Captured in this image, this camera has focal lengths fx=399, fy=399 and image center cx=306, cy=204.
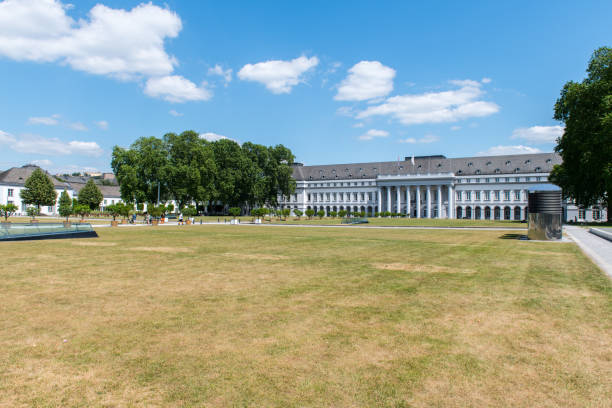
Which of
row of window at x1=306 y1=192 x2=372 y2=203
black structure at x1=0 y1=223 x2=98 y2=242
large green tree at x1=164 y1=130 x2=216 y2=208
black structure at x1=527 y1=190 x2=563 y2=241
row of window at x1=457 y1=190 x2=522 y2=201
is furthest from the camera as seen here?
row of window at x1=306 y1=192 x2=372 y2=203

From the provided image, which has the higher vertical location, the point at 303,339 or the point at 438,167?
the point at 438,167

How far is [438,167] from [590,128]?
72.2 metres

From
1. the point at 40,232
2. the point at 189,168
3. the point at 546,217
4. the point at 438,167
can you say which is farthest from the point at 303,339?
the point at 438,167

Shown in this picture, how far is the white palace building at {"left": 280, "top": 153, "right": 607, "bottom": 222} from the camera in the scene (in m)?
100

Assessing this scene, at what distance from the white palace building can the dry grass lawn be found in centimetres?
9773

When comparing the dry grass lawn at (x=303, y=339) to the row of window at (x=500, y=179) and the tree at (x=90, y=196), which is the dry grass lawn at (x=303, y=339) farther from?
the row of window at (x=500, y=179)

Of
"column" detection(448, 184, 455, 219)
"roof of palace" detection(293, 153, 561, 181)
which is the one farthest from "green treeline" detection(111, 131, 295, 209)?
"column" detection(448, 184, 455, 219)

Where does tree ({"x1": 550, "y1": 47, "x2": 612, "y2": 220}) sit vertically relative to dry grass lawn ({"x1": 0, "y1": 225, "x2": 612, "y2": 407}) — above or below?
above

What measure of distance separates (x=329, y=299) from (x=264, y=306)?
4.49 feet

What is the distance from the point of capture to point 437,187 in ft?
360

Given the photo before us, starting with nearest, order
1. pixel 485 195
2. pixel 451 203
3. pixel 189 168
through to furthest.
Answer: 1. pixel 189 168
2. pixel 485 195
3. pixel 451 203

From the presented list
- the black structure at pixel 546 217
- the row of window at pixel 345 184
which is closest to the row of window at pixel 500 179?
the row of window at pixel 345 184

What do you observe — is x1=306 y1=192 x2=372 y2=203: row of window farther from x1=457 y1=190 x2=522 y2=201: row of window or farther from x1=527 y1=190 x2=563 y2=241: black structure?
x1=527 y1=190 x2=563 y2=241: black structure

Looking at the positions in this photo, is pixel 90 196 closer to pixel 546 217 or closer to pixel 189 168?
Answer: pixel 189 168
